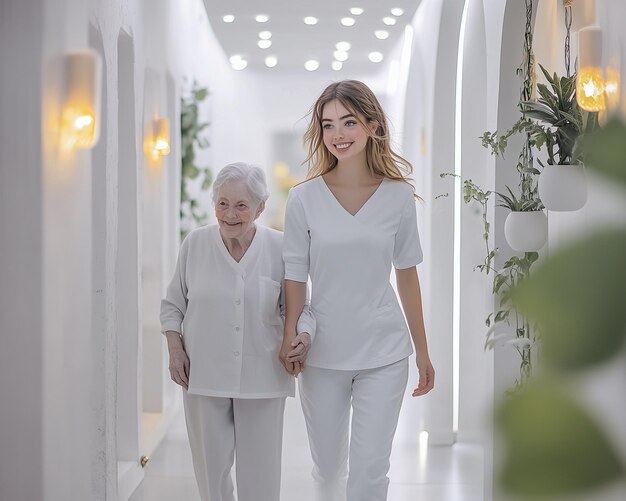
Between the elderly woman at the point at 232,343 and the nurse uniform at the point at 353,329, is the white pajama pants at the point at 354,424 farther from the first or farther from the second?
the elderly woman at the point at 232,343

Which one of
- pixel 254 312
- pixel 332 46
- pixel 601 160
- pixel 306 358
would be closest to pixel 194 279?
pixel 254 312

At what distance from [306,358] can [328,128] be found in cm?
79

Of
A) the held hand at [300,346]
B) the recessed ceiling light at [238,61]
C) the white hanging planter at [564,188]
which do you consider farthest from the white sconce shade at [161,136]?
the white hanging planter at [564,188]

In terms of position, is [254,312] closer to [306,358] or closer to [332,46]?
[306,358]

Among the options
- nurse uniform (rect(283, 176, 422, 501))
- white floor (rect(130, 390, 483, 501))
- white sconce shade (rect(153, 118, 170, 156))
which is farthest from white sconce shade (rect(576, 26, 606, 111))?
white sconce shade (rect(153, 118, 170, 156))

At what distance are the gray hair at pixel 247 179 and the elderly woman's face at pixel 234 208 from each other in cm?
1

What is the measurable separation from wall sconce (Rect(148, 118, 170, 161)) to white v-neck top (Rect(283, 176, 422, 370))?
9.26 feet

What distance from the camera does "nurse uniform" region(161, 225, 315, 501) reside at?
116 inches

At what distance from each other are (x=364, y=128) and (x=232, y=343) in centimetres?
86

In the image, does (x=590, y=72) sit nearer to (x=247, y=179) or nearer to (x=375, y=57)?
(x=247, y=179)

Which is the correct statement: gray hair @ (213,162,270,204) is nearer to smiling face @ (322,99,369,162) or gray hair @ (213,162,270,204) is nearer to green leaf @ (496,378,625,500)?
smiling face @ (322,99,369,162)

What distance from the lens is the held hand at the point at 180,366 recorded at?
3002 mm

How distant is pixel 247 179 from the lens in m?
2.99

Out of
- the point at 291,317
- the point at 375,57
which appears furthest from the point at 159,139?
the point at 375,57
